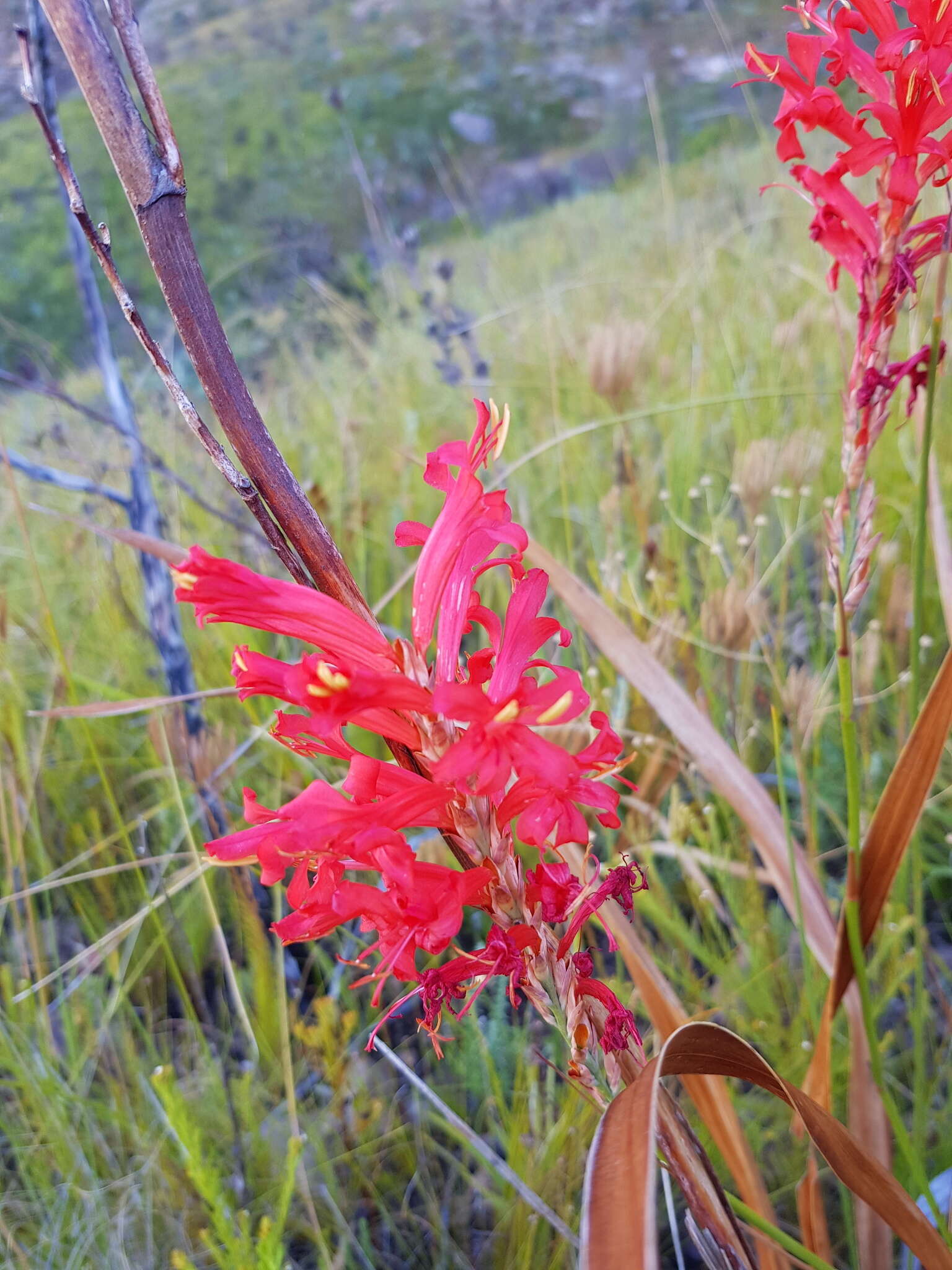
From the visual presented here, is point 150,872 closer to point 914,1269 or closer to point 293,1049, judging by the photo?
point 293,1049

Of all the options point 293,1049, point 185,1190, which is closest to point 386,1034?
point 293,1049

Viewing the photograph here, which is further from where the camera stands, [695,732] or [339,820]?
[695,732]

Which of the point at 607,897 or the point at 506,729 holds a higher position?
the point at 506,729

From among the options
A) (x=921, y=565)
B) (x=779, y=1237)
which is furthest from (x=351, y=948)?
(x=921, y=565)

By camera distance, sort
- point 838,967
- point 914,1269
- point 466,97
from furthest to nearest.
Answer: point 466,97
point 914,1269
point 838,967

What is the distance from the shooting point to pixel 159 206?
337 millimetres

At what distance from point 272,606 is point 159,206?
0.54 feet

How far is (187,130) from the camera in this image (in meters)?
7.38

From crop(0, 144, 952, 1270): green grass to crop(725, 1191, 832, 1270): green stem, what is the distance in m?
0.12

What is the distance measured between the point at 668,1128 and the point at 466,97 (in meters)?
11.9

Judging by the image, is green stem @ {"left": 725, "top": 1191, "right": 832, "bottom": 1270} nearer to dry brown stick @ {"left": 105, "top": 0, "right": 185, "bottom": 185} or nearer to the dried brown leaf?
the dried brown leaf

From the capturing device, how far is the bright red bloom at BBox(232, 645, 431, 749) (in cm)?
37

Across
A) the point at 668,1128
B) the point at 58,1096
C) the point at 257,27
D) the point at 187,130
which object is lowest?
the point at 58,1096

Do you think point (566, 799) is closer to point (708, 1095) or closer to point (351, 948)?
point (708, 1095)
